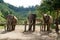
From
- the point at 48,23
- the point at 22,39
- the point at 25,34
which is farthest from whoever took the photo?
the point at 48,23

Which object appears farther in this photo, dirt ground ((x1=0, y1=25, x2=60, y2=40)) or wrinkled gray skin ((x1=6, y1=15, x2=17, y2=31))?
wrinkled gray skin ((x1=6, y1=15, x2=17, y2=31))

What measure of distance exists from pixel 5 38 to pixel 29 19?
8.22ft

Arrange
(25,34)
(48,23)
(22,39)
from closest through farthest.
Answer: (22,39) < (25,34) < (48,23)

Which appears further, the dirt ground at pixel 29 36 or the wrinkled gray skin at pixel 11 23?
the wrinkled gray skin at pixel 11 23

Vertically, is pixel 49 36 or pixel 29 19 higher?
pixel 29 19

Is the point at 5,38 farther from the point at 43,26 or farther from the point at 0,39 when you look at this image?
the point at 43,26

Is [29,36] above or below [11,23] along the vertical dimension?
below

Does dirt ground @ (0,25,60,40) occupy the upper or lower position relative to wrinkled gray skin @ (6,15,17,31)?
lower

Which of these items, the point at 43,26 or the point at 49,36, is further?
the point at 43,26

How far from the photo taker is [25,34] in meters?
11.5

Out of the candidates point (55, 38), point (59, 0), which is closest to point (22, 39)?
point (55, 38)

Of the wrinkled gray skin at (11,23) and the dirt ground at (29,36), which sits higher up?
the wrinkled gray skin at (11,23)

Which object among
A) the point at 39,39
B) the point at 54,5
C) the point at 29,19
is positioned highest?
the point at 54,5

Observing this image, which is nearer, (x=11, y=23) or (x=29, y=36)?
(x=29, y=36)
